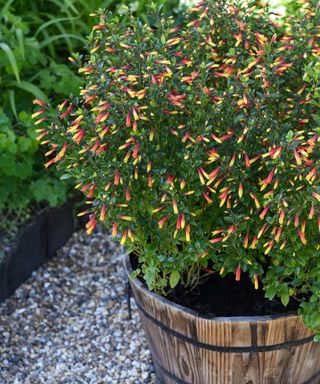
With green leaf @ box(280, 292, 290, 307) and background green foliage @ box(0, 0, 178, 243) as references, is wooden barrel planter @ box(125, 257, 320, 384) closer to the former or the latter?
green leaf @ box(280, 292, 290, 307)

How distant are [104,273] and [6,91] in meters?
0.92

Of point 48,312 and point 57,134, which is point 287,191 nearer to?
point 57,134

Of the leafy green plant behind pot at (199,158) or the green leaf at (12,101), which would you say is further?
the green leaf at (12,101)

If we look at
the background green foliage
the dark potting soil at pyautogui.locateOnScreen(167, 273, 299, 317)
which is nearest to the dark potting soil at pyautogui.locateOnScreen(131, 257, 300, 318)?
the dark potting soil at pyautogui.locateOnScreen(167, 273, 299, 317)

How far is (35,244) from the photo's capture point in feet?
9.75

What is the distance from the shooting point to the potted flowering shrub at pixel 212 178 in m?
1.77

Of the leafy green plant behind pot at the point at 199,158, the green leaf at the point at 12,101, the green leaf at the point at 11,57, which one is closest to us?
the leafy green plant behind pot at the point at 199,158

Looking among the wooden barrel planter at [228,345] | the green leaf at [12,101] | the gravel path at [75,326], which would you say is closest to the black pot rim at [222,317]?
the wooden barrel planter at [228,345]

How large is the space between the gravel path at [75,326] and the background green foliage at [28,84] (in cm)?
32

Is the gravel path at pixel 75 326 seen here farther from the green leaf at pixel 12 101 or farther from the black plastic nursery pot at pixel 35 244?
the green leaf at pixel 12 101

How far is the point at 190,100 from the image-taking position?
1.81 m

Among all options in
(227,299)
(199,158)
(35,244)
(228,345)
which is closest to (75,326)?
(35,244)

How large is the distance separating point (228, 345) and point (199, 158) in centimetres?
57

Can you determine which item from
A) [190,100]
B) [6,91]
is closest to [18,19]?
[6,91]
